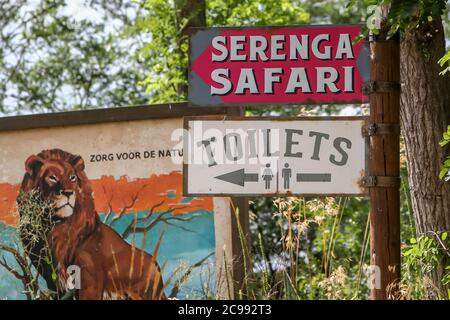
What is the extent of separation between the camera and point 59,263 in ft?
28.6

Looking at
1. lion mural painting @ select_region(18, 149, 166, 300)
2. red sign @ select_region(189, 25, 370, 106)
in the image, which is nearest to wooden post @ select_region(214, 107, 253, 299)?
lion mural painting @ select_region(18, 149, 166, 300)

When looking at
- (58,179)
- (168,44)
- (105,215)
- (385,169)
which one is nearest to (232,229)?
(105,215)

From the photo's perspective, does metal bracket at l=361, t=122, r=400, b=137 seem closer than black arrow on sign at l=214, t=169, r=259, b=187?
Yes

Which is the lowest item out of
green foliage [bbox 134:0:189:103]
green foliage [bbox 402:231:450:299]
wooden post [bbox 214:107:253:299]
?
green foliage [bbox 402:231:450:299]

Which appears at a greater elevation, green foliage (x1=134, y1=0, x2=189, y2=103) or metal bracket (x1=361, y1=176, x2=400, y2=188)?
green foliage (x1=134, y1=0, x2=189, y2=103)

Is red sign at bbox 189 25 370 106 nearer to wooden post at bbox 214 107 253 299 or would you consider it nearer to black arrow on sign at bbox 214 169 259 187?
black arrow on sign at bbox 214 169 259 187

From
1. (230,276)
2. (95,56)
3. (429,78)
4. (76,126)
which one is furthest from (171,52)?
(95,56)

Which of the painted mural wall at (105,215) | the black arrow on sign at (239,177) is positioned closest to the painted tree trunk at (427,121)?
the black arrow on sign at (239,177)

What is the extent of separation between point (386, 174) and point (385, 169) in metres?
0.03

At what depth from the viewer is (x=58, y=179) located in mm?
8984

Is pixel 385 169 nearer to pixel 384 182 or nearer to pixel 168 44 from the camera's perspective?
pixel 384 182

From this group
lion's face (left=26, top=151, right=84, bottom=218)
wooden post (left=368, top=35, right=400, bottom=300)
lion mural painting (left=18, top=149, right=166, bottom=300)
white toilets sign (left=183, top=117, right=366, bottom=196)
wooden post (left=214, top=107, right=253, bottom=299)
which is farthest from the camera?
lion's face (left=26, top=151, right=84, bottom=218)

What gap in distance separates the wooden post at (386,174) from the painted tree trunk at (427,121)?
4.70ft

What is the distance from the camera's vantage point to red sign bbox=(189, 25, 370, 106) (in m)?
5.66
